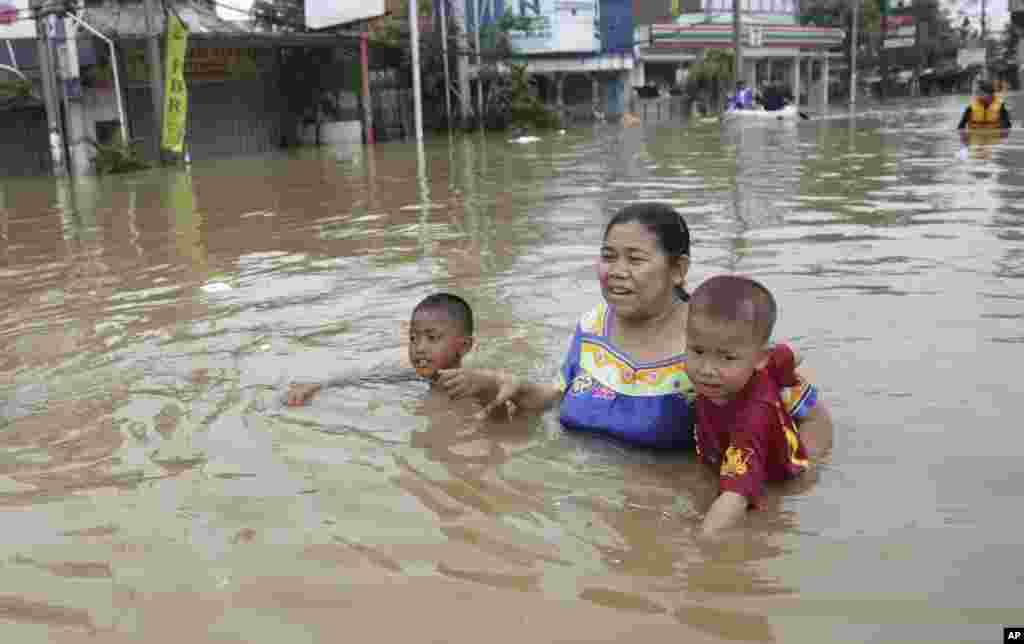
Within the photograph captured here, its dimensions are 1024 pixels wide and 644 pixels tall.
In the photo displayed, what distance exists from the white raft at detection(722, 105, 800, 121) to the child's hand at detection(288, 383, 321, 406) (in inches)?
1221

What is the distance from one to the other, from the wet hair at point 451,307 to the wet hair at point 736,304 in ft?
5.09

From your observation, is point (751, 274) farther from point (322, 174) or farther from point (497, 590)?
point (322, 174)

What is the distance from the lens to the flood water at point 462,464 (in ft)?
8.08

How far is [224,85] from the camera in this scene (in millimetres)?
28516

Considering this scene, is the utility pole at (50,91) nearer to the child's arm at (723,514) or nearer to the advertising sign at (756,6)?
the child's arm at (723,514)

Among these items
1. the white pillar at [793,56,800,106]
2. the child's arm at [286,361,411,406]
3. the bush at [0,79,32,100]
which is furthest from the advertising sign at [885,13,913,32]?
the child's arm at [286,361,411,406]

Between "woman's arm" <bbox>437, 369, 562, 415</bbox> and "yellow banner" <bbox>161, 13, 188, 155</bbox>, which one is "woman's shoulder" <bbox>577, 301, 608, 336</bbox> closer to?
"woman's arm" <bbox>437, 369, 562, 415</bbox>

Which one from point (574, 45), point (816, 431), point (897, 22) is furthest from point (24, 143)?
point (897, 22)

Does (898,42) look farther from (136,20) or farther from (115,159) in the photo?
(115,159)

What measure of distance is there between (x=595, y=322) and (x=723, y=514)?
3.52ft

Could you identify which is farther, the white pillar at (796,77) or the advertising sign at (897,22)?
the advertising sign at (897,22)

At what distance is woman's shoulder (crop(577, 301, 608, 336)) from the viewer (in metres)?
3.76

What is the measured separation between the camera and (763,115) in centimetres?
3403

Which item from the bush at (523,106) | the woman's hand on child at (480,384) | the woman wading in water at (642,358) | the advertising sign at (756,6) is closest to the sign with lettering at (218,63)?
the bush at (523,106)
